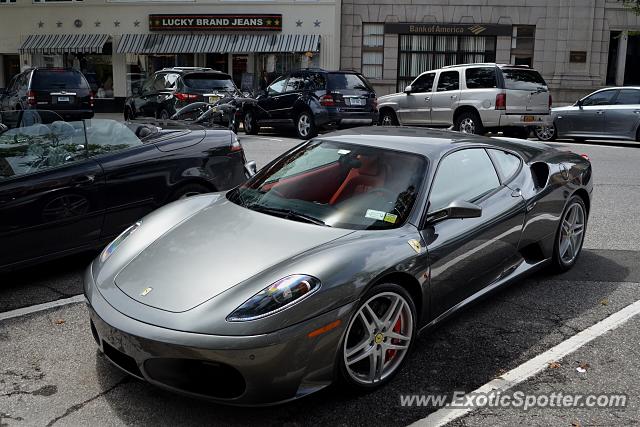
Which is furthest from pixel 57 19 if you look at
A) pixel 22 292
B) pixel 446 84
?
pixel 22 292

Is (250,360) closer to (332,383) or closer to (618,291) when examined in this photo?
(332,383)

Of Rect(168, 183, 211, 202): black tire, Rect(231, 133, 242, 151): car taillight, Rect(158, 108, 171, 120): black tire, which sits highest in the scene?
Rect(231, 133, 242, 151): car taillight

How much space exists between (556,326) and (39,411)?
3.14 metres

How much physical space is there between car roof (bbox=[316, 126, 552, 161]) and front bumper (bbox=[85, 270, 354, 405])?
152 cm

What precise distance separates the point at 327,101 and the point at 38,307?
36.9 feet

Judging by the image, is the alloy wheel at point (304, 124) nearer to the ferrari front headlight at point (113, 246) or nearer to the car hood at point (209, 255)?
the ferrari front headlight at point (113, 246)

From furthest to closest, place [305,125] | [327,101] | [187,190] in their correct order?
[305,125], [327,101], [187,190]

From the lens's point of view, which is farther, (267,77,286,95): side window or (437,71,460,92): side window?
(267,77,286,95): side window

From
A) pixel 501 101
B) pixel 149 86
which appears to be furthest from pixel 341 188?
pixel 149 86

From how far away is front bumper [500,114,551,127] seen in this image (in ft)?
49.4

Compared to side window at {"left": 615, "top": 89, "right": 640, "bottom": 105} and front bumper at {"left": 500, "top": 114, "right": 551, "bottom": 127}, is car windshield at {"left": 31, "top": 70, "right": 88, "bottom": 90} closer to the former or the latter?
front bumper at {"left": 500, "top": 114, "right": 551, "bottom": 127}

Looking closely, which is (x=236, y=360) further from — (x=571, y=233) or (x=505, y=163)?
(x=571, y=233)

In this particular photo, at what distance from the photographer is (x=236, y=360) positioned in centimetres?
300

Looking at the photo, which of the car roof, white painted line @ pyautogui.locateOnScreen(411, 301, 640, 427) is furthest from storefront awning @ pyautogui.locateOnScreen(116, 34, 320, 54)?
white painted line @ pyautogui.locateOnScreen(411, 301, 640, 427)
